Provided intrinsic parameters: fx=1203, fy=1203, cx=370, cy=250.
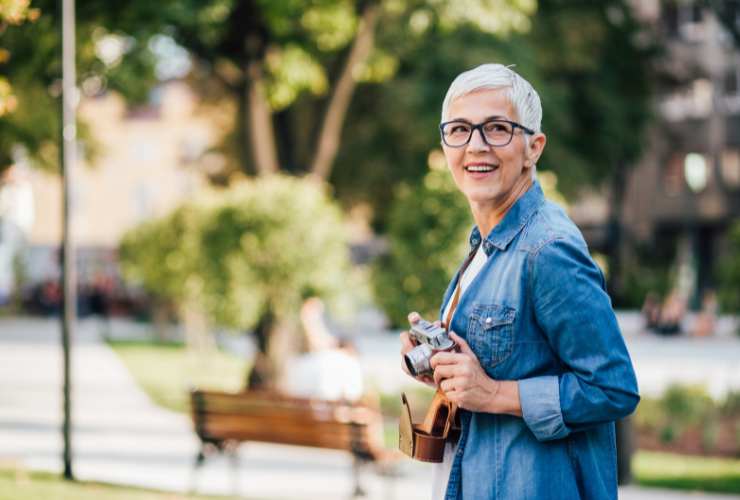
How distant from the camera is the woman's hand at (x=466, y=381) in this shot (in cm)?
273

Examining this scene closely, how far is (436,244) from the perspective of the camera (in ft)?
46.5

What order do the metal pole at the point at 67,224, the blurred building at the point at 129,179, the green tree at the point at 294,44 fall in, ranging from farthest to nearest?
1. the blurred building at the point at 129,179
2. the green tree at the point at 294,44
3. the metal pole at the point at 67,224

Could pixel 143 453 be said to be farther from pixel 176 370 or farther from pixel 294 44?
pixel 176 370

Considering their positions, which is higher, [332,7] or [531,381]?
[332,7]

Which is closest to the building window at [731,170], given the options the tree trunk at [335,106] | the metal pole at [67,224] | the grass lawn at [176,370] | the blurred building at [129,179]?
the grass lawn at [176,370]

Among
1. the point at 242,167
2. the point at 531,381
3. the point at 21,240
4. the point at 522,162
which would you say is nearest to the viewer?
the point at 531,381

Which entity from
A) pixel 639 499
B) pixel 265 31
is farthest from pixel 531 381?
pixel 265 31

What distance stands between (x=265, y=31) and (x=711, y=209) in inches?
1699

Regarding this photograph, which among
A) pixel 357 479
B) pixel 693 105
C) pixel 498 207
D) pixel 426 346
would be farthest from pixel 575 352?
pixel 693 105

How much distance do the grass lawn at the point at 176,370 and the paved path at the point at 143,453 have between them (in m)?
0.47

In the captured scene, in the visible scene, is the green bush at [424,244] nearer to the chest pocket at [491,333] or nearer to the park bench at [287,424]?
the park bench at [287,424]

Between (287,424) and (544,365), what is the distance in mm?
7253

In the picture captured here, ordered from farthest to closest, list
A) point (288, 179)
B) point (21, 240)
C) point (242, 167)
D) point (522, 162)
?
point (21, 240)
point (242, 167)
point (288, 179)
point (522, 162)

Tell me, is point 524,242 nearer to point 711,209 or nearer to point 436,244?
point 436,244
